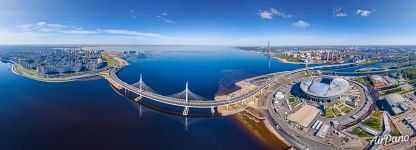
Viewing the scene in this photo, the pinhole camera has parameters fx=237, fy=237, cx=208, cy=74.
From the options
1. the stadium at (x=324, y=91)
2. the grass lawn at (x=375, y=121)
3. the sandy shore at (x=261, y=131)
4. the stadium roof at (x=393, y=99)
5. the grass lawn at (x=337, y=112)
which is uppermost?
the stadium at (x=324, y=91)

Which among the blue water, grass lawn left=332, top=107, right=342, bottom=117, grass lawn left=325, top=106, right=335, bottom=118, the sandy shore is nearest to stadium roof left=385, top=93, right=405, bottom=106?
grass lawn left=332, top=107, right=342, bottom=117

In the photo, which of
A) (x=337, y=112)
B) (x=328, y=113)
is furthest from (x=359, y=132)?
(x=337, y=112)

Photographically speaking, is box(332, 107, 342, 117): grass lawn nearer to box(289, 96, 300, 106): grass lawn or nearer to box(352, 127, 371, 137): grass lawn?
box(352, 127, 371, 137): grass lawn

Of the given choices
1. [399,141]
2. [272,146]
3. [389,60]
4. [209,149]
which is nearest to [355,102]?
[399,141]

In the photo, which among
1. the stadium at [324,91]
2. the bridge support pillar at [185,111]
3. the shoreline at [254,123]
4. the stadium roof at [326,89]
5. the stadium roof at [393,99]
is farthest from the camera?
the stadium roof at [326,89]

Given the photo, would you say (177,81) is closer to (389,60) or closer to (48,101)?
(48,101)

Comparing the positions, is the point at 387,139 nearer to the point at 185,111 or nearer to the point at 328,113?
the point at 328,113

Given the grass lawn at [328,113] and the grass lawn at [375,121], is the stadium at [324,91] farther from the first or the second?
the grass lawn at [375,121]

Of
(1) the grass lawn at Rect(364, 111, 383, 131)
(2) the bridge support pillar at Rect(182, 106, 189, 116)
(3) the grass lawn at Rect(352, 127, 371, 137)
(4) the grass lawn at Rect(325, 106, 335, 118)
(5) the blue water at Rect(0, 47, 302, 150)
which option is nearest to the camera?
(5) the blue water at Rect(0, 47, 302, 150)

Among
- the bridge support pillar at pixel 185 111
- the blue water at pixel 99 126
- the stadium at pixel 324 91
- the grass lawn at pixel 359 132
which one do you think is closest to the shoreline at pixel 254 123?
the blue water at pixel 99 126

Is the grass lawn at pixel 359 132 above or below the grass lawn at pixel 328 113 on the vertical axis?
below

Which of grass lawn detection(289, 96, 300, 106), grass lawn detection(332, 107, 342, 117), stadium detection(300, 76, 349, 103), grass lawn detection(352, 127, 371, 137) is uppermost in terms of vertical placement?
stadium detection(300, 76, 349, 103)
